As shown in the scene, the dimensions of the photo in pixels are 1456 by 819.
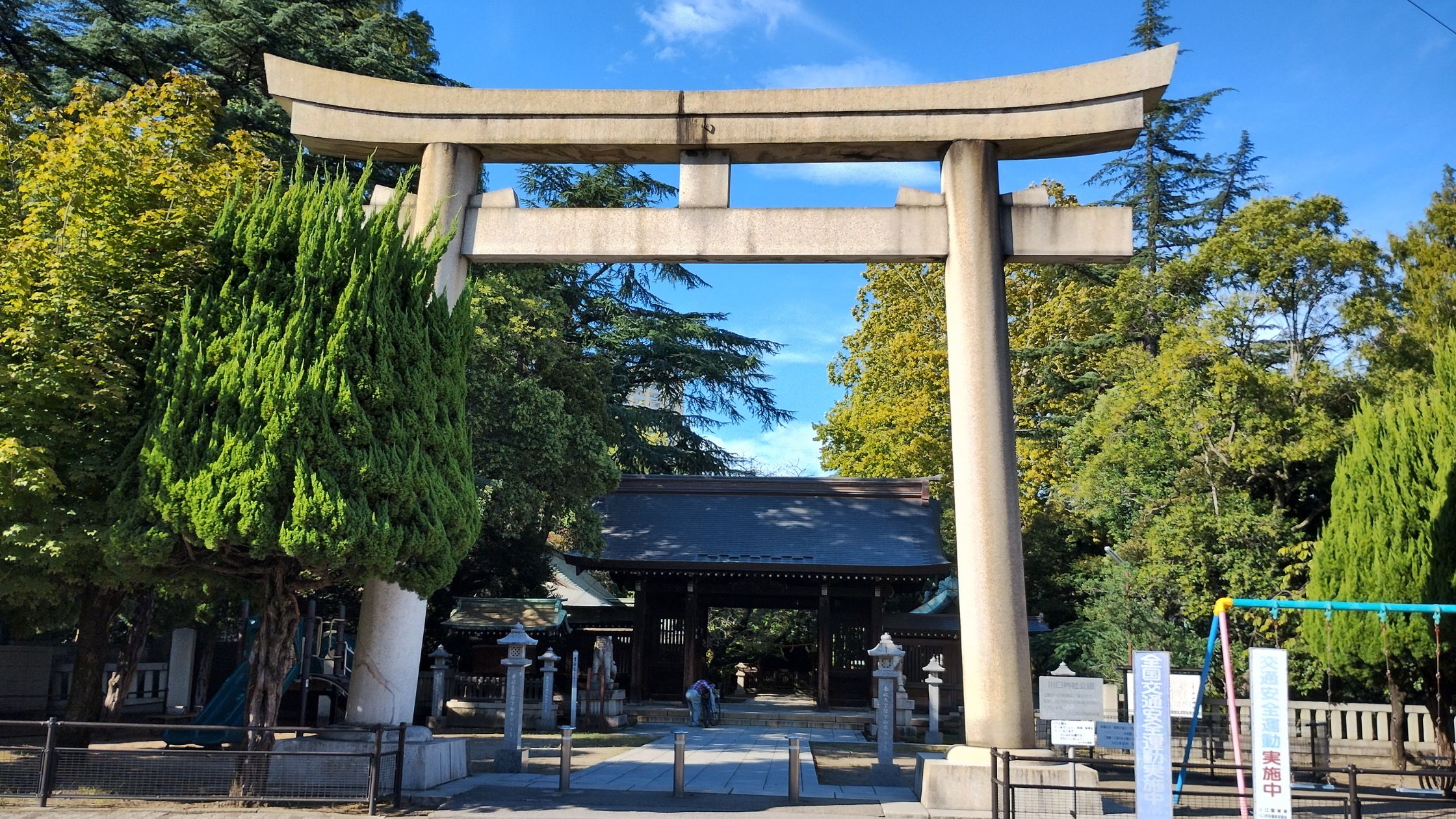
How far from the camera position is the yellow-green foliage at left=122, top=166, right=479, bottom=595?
32.1 feet

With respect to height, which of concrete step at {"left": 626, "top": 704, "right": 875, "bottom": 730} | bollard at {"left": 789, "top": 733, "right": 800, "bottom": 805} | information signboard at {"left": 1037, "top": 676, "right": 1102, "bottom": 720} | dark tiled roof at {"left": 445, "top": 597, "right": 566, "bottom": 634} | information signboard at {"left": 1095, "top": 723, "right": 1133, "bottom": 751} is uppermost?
dark tiled roof at {"left": 445, "top": 597, "right": 566, "bottom": 634}

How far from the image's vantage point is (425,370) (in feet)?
36.3

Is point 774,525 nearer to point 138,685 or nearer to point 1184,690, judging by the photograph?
point 138,685

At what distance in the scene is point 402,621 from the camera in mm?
11656

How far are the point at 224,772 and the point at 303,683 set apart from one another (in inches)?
177

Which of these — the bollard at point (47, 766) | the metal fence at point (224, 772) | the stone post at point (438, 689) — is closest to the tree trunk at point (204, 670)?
the stone post at point (438, 689)

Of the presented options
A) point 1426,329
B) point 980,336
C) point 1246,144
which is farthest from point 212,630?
point 1246,144

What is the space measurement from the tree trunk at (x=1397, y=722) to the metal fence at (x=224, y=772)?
Answer: 15.7 metres

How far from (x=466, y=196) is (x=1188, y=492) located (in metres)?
16.8

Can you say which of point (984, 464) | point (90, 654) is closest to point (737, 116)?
point (984, 464)

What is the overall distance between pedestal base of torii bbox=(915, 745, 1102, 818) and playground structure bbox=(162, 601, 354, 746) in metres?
6.93

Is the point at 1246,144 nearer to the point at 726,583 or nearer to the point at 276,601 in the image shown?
the point at 726,583

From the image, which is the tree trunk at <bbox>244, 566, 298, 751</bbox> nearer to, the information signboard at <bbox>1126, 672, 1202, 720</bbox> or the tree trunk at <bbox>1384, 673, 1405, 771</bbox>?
the information signboard at <bbox>1126, 672, 1202, 720</bbox>

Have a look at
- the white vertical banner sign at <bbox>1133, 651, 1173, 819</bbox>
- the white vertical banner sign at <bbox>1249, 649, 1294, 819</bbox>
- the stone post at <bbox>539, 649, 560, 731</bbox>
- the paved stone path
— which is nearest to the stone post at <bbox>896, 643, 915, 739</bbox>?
the paved stone path
